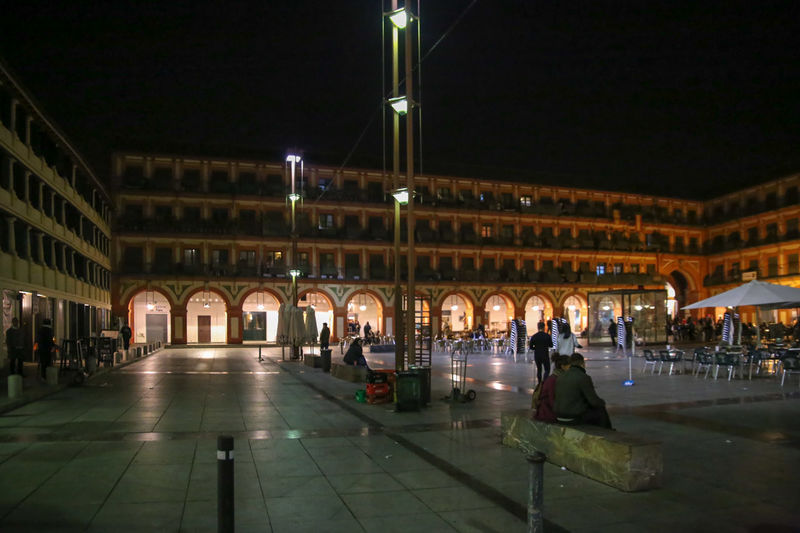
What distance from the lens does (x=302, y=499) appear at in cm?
681

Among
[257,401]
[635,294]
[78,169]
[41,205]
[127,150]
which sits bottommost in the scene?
[257,401]

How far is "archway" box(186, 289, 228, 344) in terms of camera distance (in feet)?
156

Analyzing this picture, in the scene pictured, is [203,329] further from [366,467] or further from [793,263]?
[793,263]

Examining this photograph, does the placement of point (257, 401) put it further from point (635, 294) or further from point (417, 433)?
point (635, 294)

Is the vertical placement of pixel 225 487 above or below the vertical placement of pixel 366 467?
above

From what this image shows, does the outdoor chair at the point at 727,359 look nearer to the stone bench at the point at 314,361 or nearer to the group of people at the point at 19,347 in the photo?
the stone bench at the point at 314,361

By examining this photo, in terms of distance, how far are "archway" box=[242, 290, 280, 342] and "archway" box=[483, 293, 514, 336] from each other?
55.6 feet

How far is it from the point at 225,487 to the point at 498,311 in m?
51.4

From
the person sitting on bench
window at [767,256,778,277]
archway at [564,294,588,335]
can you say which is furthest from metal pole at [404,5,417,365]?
window at [767,256,778,277]

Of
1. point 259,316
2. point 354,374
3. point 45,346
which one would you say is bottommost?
point 354,374

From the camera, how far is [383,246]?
169 feet

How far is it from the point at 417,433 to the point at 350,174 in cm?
4250

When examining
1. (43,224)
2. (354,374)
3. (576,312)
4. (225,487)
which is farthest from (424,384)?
(576,312)

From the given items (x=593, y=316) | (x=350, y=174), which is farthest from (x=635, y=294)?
(x=350, y=174)
